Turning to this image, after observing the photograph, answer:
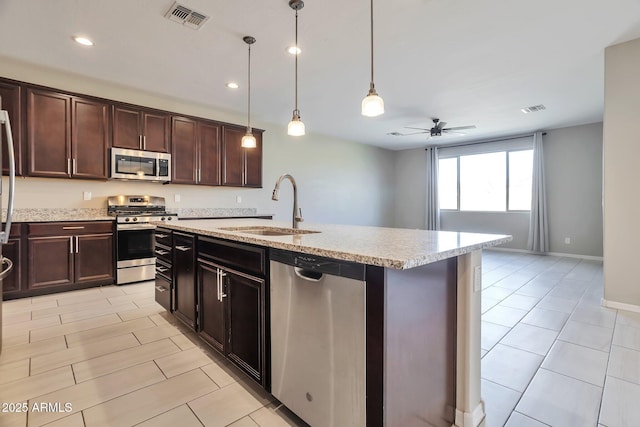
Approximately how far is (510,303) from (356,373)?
2.89 metres

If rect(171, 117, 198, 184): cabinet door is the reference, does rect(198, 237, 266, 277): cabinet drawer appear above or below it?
below

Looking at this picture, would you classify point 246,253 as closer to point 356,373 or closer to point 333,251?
point 333,251

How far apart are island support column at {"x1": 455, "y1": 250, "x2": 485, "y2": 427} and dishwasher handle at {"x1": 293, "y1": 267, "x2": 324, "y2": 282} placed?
27.7 inches

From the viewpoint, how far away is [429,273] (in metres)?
1.33

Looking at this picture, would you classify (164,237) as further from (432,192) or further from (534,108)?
(432,192)

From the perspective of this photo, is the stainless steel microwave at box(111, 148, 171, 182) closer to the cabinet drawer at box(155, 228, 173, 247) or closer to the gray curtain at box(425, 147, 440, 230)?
the cabinet drawer at box(155, 228, 173, 247)

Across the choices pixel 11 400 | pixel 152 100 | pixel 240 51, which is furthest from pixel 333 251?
pixel 152 100

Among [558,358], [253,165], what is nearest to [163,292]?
[253,165]

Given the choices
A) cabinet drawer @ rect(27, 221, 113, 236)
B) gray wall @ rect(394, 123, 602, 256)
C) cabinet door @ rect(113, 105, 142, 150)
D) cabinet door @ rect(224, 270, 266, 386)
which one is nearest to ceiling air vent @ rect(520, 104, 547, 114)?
gray wall @ rect(394, 123, 602, 256)

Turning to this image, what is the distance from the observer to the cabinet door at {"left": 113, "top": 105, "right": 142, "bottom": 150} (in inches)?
155

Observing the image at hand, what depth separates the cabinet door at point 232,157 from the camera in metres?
4.95

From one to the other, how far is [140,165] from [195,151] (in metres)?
0.80

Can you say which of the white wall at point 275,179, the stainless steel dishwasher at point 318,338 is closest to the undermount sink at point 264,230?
the stainless steel dishwasher at point 318,338

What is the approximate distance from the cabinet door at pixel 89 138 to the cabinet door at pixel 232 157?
1572mm
